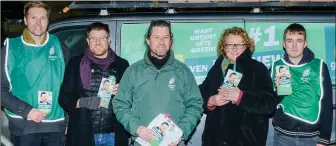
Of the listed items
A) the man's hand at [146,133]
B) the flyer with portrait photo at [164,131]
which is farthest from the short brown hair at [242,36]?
the man's hand at [146,133]

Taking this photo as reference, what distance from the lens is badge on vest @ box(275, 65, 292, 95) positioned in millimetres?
3988

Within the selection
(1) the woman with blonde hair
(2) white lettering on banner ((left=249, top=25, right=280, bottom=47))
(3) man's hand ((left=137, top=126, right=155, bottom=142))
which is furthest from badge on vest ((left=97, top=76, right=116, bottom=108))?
(2) white lettering on banner ((left=249, top=25, right=280, bottom=47))

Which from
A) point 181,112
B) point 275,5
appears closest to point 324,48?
point 275,5

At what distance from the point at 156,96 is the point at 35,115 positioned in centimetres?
107

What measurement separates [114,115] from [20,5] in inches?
189

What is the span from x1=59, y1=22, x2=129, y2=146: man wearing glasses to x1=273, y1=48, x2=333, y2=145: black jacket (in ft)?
4.45

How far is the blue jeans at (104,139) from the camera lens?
3.89m

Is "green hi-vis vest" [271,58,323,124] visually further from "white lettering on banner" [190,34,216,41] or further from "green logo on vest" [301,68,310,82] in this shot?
"white lettering on banner" [190,34,216,41]

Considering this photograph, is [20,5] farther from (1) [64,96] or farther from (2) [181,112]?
(2) [181,112]

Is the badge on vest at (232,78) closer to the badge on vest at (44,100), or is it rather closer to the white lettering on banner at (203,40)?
the white lettering on banner at (203,40)

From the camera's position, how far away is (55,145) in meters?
4.10

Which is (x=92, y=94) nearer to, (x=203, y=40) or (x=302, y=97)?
(x=203, y=40)

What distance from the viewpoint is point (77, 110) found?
3.88 meters

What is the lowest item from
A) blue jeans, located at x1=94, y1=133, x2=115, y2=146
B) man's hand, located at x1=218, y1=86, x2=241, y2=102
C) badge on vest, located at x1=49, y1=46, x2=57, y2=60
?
blue jeans, located at x1=94, y1=133, x2=115, y2=146
